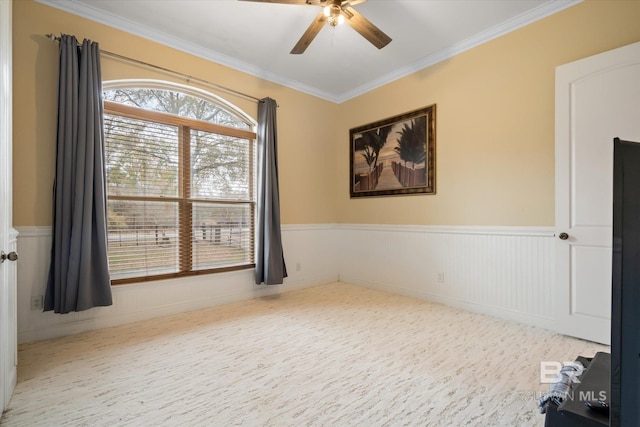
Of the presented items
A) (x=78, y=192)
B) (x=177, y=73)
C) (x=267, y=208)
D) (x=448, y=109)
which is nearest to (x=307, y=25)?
(x=177, y=73)

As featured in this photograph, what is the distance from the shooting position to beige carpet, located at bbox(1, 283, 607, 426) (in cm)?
156

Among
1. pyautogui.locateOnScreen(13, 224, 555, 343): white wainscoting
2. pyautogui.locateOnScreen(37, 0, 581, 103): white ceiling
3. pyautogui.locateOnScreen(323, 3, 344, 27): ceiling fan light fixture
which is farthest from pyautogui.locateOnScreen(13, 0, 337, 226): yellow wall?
pyautogui.locateOnScreen(323, 3, 344, 27): ceiling fan light fixture

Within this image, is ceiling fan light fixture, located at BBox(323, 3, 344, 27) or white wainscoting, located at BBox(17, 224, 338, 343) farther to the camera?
white wainscoting, located at BBox(17, 224, 338, 343)

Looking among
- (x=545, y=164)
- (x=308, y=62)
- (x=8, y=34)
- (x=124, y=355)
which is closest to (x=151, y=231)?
(x=124, y=355)

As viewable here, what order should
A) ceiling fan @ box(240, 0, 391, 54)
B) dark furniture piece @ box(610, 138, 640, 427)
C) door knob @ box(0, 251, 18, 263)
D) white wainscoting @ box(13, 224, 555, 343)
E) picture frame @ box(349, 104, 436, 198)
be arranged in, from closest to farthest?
dark furniture piece @ box(610, 138, 640, 427), door knob @ box(0, 251, 18, 263), ceiling fan @ box(240, 0, 391, 54), white wainscoting @ box(13, 224, 555, 343), picture frame @ box(349, 104, 436, 198)

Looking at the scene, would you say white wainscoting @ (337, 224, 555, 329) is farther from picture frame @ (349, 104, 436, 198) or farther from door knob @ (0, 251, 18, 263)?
door knob @ (0, 251, 18, 263)

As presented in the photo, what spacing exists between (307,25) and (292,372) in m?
3.11

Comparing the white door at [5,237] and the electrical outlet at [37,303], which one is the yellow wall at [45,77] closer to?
the electrical outlet at [37,303]

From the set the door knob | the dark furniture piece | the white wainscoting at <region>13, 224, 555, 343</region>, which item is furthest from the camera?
the white wainscoting at <region>13, 224, 555, 343</region>

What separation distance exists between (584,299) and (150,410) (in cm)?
323

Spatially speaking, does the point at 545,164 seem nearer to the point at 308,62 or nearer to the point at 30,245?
the point at 308,62

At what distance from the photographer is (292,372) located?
1.99m

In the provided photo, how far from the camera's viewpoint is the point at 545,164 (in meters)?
2.71

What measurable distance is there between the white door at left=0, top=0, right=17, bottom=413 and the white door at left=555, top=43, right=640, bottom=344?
12.7 ft
